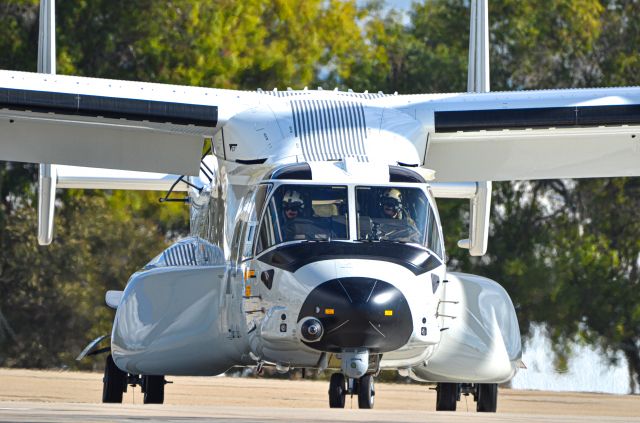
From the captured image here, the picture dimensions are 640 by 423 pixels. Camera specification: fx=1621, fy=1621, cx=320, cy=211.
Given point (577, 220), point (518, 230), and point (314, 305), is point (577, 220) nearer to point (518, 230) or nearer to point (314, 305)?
point (518, 230)

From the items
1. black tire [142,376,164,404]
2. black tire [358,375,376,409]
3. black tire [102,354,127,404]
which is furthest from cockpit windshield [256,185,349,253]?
black tire [102,354,127,404]

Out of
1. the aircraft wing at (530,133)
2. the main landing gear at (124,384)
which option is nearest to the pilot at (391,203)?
the aircraft wing at (530,133)

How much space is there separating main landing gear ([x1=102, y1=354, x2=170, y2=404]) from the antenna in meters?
3.86

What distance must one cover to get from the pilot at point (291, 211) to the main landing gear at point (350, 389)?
1414 millimetres

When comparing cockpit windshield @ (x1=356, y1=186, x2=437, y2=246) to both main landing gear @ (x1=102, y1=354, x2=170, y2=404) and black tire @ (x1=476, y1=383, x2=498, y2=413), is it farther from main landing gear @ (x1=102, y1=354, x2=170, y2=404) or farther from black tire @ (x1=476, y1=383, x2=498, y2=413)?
main landing gear @ (x1=102, y1=354, x2=170, y2=404)

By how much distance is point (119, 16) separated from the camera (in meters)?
40.7

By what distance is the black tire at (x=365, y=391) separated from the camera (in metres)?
14.7

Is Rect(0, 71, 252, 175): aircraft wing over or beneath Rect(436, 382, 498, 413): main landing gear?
over

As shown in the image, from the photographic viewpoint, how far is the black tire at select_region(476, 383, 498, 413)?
17.6 meters

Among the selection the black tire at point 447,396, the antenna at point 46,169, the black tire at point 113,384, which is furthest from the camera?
the antenna at point 46,169

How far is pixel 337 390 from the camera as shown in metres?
14.6

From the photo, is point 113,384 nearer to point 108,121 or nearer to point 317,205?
point 108,121

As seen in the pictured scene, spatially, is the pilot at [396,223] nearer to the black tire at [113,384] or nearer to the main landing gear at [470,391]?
the main landing gear at [470,391]

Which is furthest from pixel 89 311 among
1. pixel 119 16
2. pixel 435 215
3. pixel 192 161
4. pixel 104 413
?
pixel 104 413
